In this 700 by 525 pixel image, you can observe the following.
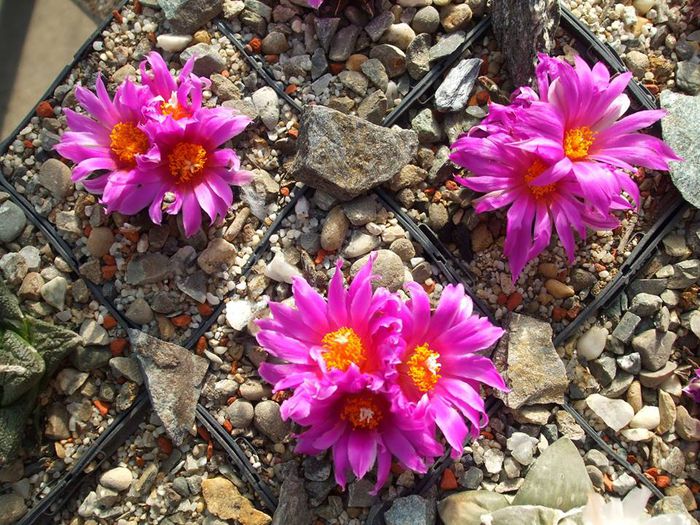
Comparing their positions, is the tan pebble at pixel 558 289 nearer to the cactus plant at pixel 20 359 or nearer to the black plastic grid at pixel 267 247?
the black plastic grid at pixel 267 247

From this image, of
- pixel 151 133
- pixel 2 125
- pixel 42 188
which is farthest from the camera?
pixel 2 125

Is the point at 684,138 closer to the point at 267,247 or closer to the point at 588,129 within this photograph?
the point at 588,129

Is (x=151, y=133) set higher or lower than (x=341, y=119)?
higher

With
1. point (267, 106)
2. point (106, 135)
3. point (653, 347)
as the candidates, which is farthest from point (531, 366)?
point (106, 135)

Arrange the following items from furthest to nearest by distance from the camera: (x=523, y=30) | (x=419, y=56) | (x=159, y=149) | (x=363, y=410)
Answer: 1. (x=419, y=56)
2. (x=523, y=30)
3. (x=159, y=149)
4. (x=363, y=410)

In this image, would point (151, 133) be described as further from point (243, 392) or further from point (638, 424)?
point (638, 424)

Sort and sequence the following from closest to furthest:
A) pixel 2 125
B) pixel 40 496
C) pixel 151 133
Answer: pixel 151 133 → pixel 40 496 → pixel 2 125

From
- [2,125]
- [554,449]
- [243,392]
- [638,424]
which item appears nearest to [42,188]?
[2,125]
